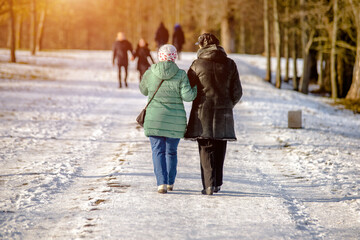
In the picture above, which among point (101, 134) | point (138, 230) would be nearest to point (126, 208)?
point (138, 230)

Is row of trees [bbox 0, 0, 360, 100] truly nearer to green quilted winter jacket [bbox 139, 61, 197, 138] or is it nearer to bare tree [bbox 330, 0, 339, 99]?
bare tree [bbox 330, 0, 339, 99]

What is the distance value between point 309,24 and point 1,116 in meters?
16.7

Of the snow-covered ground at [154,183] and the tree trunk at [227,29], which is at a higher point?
the tree trunk at [227,29]

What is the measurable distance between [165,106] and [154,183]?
1336mm

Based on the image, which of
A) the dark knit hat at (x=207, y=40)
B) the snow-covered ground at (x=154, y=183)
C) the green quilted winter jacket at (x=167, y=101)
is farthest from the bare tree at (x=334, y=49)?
the green quilted winter jacket at (x=167, y=101)

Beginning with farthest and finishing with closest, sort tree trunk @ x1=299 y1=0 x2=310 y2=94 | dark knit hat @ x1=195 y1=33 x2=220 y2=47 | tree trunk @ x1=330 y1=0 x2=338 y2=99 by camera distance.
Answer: tree trunk @ x1=299 y1=0 x2=310 y2=94 → tree trunk @ x1=330 y1=0 x2=338 y2=99 → dark knit hat @ x1=195 y1=33 x2=220 y2=47

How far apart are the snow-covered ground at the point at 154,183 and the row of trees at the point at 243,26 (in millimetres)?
2539

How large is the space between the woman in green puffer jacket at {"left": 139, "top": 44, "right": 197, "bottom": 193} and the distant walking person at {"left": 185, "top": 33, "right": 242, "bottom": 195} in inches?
6.8

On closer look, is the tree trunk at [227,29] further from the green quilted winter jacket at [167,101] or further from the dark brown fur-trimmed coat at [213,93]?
the green quilted winter jacket at [167,101]

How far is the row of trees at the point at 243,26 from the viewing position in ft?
78.2

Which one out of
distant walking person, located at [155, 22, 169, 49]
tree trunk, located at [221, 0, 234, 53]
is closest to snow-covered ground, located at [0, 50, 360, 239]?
distant walking person, located at [155, 22, 169, 49]

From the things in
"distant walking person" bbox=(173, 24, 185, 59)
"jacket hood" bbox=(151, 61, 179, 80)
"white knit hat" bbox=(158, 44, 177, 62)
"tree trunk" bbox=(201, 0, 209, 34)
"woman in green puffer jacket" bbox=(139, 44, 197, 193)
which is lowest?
"woman in green puffer jacket" bbox=(139, 44, 197, 193)

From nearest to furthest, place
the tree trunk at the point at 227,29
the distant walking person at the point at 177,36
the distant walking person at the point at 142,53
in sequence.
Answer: the distant walking person at the point at 142,53 → the distant walking person at the point at 177,36 → the tree trunk at the point at 227,29

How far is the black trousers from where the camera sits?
6789 millimetres
